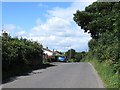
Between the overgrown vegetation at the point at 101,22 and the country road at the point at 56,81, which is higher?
the overgrown vegetation at the point at 101,22

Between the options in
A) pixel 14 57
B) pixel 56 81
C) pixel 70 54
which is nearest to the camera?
pixel 56 81

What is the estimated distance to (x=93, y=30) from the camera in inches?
1542

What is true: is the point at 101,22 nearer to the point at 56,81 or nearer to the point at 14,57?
the point at 14,57

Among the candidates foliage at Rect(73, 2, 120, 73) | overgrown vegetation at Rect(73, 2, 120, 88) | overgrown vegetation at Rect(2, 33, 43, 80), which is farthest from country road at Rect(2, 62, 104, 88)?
foliage at Rect(73, 2, 120, 73)

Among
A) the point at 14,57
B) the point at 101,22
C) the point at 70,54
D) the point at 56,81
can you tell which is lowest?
the point at 56,81

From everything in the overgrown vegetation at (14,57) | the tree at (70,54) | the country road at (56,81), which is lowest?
the country road at (56,81)

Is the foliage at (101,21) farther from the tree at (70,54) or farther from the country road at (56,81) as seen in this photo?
the tree at (70,54)

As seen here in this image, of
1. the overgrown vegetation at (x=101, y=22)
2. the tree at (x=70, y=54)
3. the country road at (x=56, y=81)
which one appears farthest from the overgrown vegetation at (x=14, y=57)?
the tree at (x=70, y=54)

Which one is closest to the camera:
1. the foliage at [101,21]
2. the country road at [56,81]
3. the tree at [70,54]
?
the country road at [56,81]

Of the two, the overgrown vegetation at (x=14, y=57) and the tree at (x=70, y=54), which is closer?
the overgrown vegetation at (x=14, y=57)

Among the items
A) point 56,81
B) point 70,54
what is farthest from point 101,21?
point 70,54

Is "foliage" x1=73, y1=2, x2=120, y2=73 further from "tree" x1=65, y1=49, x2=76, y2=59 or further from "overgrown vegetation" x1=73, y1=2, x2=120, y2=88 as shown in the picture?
"tree" x1=65, y1=49, x2=76, y2=59

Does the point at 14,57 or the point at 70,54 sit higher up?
the point at 70,54

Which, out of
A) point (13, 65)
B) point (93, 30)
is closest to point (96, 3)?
point (93, 30)
